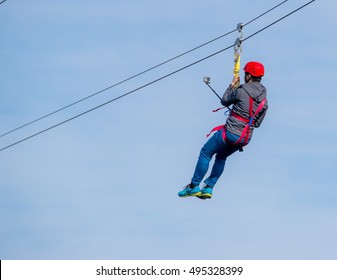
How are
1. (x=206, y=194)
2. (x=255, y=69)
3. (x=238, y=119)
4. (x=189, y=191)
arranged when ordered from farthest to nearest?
(x=189, y=191) → (x=206, y=194) → (x=238, y=119) → (x=255, y=69)

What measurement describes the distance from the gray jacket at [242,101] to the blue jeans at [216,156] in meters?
0.19

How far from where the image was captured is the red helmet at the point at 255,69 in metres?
16.5

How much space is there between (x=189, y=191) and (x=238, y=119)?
1.71 metres

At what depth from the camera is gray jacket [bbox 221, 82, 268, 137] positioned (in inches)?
651

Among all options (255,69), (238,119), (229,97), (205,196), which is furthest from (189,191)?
(255,69)

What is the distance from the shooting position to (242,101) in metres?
16.6

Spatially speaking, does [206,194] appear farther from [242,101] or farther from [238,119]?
[242,101]

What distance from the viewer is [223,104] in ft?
55.2

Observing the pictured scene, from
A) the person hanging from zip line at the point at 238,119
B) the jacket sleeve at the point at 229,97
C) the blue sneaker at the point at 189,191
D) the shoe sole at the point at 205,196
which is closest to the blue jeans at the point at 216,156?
the person hanging from zip line at the point at 238,119

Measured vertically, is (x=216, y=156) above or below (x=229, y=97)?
below
